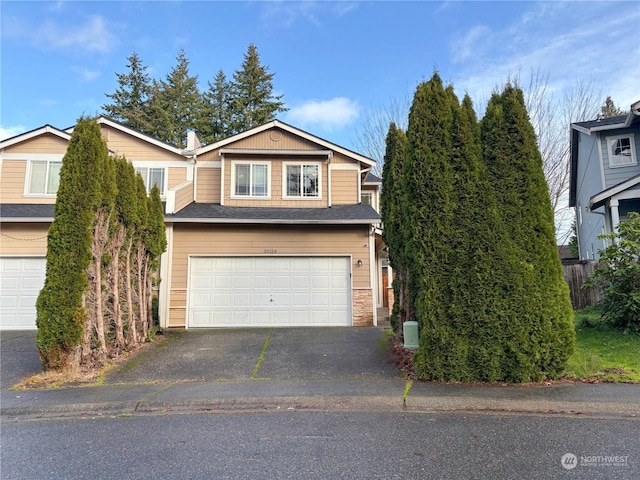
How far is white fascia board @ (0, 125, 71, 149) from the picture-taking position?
38.5ft

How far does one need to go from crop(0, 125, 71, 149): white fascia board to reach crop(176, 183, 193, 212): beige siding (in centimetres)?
435

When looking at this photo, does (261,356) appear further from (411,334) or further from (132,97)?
(132,97)

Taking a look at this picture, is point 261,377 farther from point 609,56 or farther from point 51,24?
point 609,56

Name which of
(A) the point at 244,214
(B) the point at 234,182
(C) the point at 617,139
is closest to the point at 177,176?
(B) the point at 234,182

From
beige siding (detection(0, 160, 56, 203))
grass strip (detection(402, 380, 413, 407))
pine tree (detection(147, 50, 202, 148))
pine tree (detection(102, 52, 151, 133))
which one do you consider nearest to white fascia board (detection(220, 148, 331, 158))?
beige siding (detection(0, 160, 56, 203))

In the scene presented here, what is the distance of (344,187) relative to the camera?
1236 centimetres

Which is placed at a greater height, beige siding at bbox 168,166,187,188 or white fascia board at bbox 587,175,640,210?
beige siding at bbox 168,166,187,188

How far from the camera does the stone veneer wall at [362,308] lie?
10555mm

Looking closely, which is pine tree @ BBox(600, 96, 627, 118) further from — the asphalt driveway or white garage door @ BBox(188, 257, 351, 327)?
the asphalt driveway

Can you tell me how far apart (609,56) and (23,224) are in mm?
18782

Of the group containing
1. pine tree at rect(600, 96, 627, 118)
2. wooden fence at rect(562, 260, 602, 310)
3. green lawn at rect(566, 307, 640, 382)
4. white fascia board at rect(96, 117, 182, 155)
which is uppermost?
pine tree at rect(600, 96, 627, 118)

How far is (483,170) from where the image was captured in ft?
18.3

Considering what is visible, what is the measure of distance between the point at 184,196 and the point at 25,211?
4.56 m

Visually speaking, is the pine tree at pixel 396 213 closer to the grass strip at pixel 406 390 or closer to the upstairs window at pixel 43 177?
the grass strip at pixel 406 390
